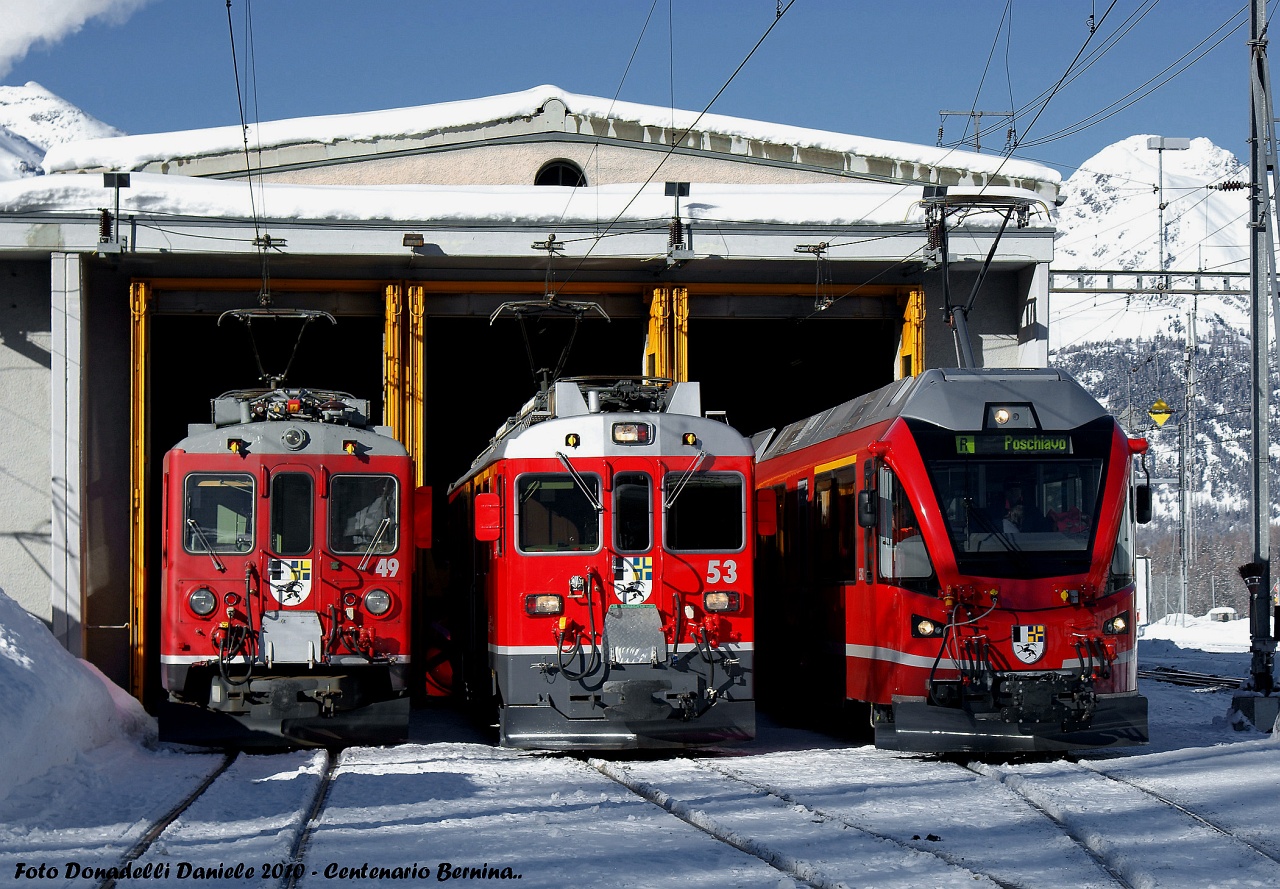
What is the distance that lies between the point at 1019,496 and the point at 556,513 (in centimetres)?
401

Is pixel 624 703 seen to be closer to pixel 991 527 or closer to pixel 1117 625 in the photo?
pixel 991 527

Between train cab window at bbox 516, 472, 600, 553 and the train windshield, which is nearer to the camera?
the train windshield

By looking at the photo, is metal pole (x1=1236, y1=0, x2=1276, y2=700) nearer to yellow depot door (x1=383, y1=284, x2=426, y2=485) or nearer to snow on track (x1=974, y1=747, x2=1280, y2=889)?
snow on track (x1=974, y1=747, x2=1280, y2=889)

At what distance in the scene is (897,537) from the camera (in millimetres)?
12320

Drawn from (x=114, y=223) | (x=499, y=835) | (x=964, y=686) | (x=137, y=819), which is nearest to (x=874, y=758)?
(x=964, y=686)

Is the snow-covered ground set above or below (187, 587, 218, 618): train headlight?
below

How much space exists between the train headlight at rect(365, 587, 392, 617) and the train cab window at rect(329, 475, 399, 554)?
42 centimetres

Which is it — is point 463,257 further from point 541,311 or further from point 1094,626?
point 1094,626

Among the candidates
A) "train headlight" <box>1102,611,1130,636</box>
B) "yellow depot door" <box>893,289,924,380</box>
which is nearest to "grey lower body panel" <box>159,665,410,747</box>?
"train headlight" <box>1102,611,1130,636</box>

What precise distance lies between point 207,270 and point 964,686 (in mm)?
13308

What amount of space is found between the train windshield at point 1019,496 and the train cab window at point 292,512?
585 cm

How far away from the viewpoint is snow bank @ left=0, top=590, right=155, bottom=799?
10273 mm

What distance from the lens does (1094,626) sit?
12023 millimetres

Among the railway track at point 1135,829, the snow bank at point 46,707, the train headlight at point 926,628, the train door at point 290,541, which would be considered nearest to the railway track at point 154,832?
the snow bank at point 46,707
